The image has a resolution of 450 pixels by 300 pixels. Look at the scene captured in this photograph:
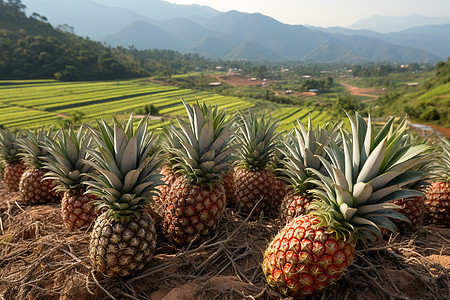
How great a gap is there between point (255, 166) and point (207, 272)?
2190mm

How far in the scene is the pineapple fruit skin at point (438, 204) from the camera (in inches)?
210

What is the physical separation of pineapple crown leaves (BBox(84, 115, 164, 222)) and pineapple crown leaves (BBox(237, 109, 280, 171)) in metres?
2.02

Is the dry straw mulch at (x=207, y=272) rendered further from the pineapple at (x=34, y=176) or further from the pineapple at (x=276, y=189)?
the pineapple at (x=34, y=176)

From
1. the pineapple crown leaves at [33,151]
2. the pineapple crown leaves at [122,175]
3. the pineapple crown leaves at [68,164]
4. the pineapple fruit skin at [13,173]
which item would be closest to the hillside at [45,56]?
the pineapple fruit skin at [13,173]

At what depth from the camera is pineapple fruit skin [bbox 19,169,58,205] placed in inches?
221

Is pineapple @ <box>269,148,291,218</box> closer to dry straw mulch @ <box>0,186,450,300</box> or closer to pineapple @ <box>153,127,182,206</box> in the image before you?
dry straw mulch @ <box>0,186,450,300</box>

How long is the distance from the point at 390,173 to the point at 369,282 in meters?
1.59

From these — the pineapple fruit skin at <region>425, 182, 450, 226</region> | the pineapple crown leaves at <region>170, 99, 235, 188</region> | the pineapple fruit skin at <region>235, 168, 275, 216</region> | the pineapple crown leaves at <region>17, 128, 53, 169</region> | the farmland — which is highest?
the pineapple crown leaves at <region>170, 99, 235, 188</region>

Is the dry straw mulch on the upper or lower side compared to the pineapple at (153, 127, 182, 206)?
lower

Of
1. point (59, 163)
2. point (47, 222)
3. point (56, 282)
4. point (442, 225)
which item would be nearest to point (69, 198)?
point (59, 163)

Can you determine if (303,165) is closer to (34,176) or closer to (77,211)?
(77,211)

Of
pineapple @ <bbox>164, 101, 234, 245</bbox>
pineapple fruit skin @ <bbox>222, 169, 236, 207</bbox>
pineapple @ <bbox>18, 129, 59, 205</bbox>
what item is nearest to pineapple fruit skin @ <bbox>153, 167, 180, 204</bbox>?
pineapple @ <bbox>164, 101, 234, 245</bbox>

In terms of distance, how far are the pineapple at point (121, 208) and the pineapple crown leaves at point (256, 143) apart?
6.73ft

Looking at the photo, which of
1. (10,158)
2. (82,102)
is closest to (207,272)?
(10,158)
